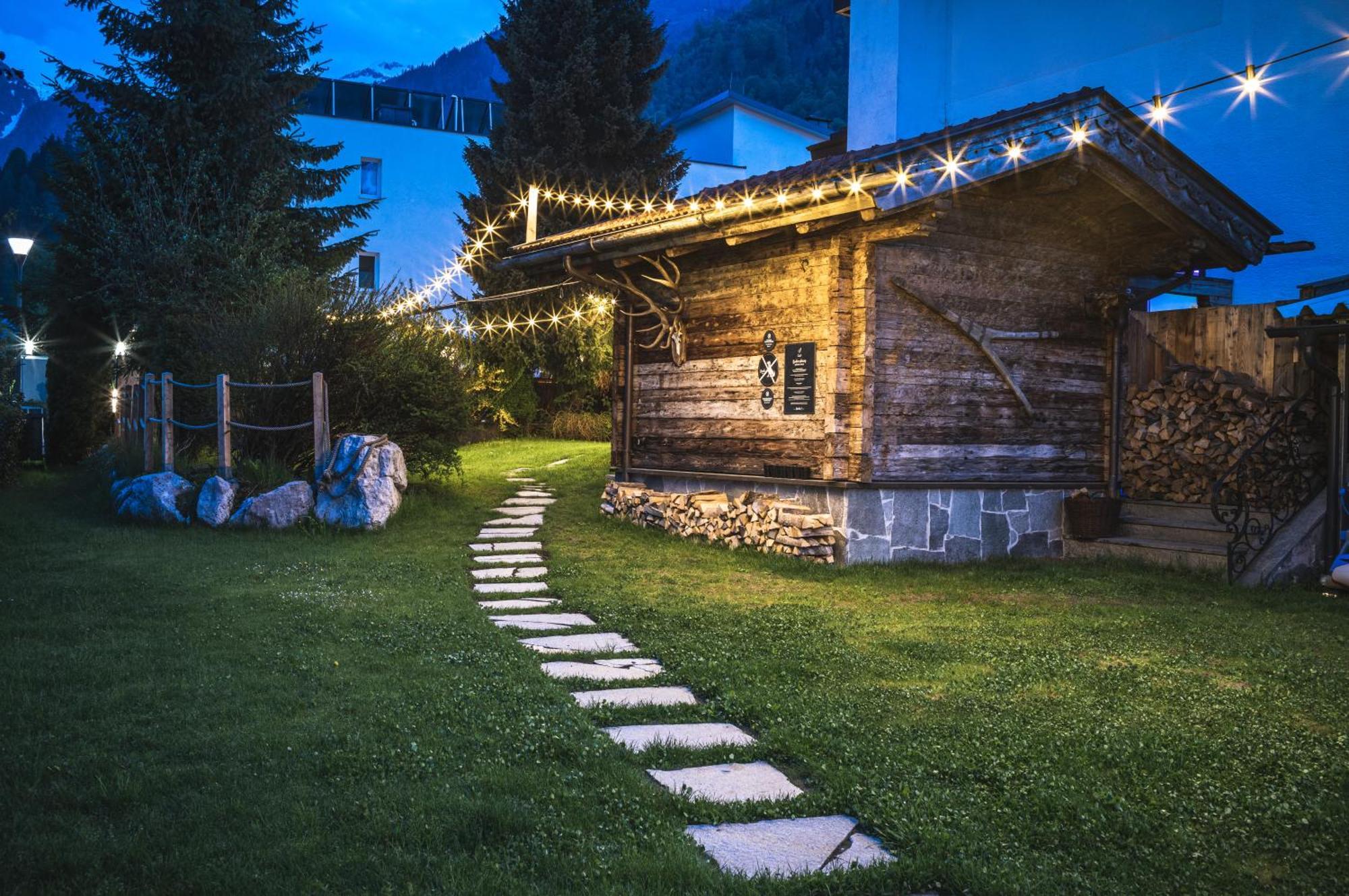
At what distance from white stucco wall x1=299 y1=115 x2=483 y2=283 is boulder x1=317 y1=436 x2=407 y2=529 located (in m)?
19.9

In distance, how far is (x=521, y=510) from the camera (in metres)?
12.0

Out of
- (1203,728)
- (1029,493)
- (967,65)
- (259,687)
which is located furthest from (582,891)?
(967,65)

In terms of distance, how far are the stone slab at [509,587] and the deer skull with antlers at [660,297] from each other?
391 cm

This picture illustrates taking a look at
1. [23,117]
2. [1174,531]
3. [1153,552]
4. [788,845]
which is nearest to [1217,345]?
[1174,531]

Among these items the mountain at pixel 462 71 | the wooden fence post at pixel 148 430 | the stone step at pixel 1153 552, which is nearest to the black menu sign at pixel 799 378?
the stone step at pixel 1153 552

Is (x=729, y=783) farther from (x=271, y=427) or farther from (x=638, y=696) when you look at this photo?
(x=271, y=427)

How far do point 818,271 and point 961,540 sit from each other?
9.84 ft

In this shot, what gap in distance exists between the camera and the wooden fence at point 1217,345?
9000 millimetres

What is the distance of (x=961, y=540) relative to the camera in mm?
9438

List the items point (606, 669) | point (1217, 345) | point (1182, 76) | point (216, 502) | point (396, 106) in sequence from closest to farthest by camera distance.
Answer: point (606, 669) < point (1217, 345) < point (216, 502) < point (1182, 76) < point (396, 106)

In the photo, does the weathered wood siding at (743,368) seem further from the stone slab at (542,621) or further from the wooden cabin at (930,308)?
the stone slab at (542,621)

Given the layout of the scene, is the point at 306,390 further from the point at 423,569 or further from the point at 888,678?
the point at 888,678

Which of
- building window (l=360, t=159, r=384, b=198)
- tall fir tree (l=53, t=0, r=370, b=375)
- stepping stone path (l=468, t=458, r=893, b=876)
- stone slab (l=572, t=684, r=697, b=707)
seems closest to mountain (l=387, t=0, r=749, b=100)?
building window (l=360, t=159, r=384, b=198)

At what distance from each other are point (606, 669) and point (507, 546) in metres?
4.63
